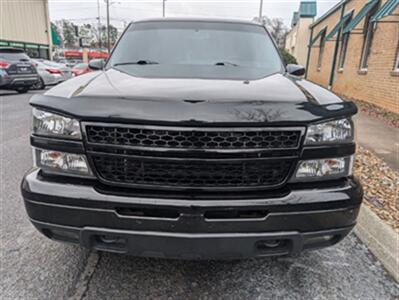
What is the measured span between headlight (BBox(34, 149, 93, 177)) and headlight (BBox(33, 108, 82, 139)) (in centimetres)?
10

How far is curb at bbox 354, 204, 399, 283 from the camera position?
240cm

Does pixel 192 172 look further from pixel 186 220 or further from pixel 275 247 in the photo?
pixel 275 247

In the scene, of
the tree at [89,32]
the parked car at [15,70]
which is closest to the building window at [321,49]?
the parked car at [15,70]

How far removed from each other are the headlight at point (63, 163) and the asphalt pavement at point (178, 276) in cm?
84

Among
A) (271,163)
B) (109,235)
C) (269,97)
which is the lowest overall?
(109,235)

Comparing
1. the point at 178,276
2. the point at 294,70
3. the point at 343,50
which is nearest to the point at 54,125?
the point at 178,276

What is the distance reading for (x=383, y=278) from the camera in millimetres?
2301

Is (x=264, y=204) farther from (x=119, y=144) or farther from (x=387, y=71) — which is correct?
(x=387, y=71)

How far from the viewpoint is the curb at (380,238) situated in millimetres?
2398

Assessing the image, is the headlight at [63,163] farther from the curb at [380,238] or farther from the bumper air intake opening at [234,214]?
the curb at [380,238]

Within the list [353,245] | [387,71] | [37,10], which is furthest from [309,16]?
[353,245]

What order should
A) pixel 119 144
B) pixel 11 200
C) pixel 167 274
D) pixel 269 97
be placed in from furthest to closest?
pixel 11 200 < pixel 167 274 < pixel 269 97 < pixel 119 144

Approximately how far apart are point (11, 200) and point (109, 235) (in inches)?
86.6

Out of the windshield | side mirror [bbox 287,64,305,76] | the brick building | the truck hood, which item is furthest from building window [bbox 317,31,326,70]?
the truck hood
